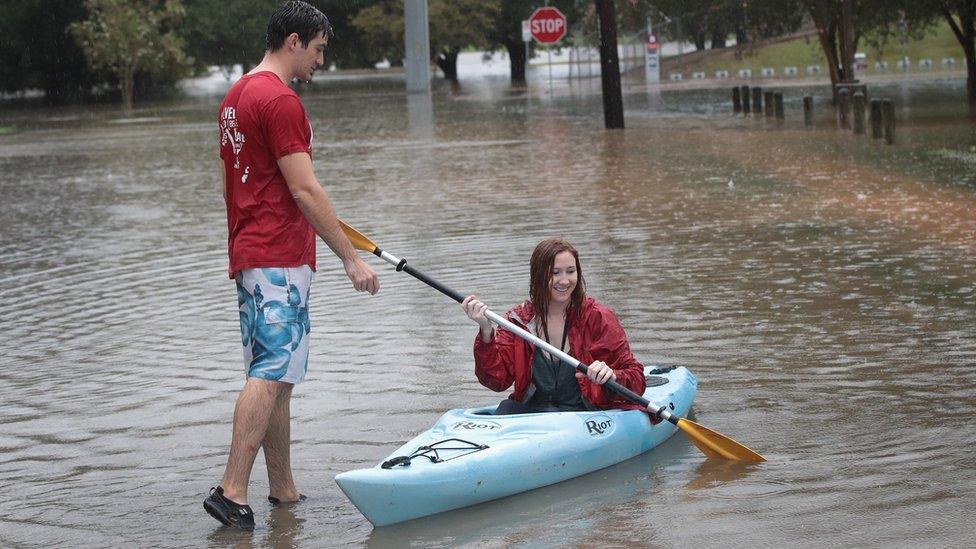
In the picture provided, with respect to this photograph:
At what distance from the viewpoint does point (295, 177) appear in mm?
5301

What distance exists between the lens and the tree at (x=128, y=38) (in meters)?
47.2

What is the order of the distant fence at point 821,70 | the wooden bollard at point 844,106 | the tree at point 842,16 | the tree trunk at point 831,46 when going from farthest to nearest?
the distant fence at point 821,70, the tree trunk at point 831,46, the tree at point 842,16, the wooden bollard at point 844,106

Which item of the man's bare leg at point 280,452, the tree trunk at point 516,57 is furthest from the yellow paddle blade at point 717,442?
the tree trunk at point 516,57

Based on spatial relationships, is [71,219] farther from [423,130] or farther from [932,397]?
[423,130]

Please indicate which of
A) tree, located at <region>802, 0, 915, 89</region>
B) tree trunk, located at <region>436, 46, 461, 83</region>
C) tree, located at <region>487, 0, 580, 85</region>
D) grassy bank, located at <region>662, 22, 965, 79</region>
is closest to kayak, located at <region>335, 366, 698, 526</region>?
tree, located at <region>802, 0, 915, 89</region>

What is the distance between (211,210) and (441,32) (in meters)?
44.0

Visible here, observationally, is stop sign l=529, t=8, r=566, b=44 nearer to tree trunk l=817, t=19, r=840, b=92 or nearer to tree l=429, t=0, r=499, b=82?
tree l=429, t=0, r=499, b=82

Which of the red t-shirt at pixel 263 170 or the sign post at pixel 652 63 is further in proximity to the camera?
the sign post at pixel 652 63

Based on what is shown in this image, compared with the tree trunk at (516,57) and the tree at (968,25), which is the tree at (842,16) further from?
the tree trunk at (516,57)

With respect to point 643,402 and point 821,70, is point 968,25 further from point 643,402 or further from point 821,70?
point 643,402

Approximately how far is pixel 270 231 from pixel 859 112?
18.7 metres

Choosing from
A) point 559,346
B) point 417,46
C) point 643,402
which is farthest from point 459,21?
point 643,402

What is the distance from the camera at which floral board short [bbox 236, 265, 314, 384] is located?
5336mm

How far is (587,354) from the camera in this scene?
6109 mm
